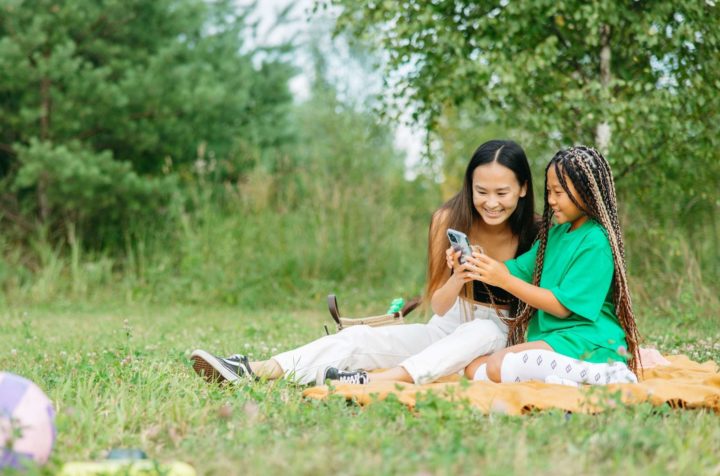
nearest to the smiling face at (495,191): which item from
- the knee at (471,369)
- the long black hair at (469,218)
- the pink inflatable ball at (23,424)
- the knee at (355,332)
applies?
the long black hair at (469,218)

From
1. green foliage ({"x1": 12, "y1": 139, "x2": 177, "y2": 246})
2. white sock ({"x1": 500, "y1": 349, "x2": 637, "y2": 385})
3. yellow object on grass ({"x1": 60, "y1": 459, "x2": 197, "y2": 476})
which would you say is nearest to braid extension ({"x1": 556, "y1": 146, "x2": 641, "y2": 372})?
white sock ({"x1": 500, "y1": 349, "x2": 637, "y2": 385})

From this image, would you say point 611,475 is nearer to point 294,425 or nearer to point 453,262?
point 294,425

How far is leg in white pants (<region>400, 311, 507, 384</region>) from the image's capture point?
3.67 m

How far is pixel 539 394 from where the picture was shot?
3.23 meters

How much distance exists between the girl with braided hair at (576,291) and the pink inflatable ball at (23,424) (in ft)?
6.35

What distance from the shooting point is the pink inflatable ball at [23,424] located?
7.45 ft

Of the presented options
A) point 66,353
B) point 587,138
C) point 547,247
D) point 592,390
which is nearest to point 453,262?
point 547,247

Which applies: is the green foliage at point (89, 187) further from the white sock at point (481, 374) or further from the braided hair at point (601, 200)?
the braided hair at point (601, 200)

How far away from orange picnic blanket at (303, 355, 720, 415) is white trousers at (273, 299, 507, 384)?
0.30 meters

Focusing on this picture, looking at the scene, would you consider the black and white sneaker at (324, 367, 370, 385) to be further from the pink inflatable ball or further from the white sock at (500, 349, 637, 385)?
the pink inflatable ball

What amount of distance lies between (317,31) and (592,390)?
19.5m

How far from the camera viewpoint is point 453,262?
3.78m

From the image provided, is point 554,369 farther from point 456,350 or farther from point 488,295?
point 488,295

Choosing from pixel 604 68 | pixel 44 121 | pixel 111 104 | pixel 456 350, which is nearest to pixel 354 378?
pixel 456 350
